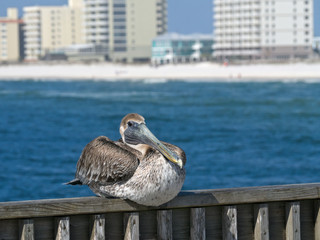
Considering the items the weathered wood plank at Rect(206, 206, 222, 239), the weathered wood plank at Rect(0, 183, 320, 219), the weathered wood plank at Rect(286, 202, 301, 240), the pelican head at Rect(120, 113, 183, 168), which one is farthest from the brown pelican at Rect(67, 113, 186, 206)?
the weathered wood plank at Rect(286, 202, 301, 240)

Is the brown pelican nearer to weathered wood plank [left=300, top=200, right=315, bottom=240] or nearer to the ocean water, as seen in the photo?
weathered wood plank [left=300, top=200, right=315, bottom=240]

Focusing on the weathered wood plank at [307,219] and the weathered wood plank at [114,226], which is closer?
the weathered wood plank at [114,226]

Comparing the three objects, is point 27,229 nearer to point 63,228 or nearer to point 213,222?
point 63,228

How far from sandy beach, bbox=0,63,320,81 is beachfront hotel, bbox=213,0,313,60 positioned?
29139 millimetres

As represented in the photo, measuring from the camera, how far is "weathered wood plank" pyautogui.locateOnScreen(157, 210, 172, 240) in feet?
21.2

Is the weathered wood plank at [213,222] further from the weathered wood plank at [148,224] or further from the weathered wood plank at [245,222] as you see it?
the weathered wood plank at [148,224]

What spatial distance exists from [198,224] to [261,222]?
1.87 feet

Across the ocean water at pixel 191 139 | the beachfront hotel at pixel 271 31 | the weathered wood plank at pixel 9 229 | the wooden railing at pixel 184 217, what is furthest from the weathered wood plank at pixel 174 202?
the beachfront hotel at pixel 271 31

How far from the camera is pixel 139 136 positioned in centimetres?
636

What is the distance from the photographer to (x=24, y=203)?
239 inches

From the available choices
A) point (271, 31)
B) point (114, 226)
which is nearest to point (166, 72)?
point (271, 31)

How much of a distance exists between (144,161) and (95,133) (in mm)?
34808

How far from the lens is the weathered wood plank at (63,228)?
244 inches

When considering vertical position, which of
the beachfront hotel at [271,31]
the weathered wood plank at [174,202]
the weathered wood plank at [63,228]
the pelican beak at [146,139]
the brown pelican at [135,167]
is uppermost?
the beachfront hotel at [271,31]
